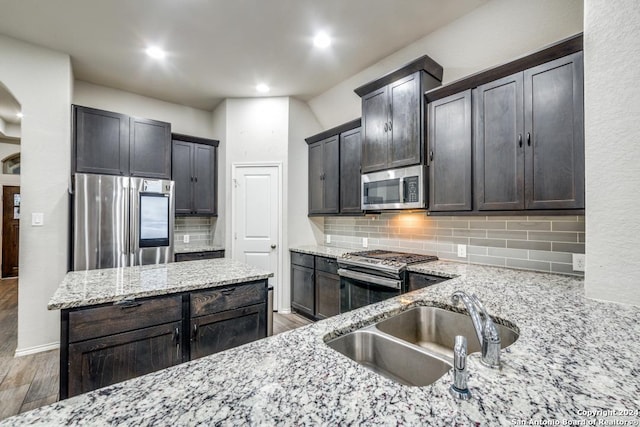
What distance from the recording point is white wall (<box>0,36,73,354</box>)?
283 centimetres

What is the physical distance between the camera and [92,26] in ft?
8.66

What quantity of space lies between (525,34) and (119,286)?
3.41 metres

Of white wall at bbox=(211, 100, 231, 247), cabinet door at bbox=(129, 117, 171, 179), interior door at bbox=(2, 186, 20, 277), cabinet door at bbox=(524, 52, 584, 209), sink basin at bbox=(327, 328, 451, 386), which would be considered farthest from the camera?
interior door at bbox=(2, 186, 20, 277)

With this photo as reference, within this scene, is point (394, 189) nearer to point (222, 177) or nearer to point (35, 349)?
point (222, 177)

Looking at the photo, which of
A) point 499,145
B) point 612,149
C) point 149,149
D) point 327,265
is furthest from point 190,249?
point 612,149

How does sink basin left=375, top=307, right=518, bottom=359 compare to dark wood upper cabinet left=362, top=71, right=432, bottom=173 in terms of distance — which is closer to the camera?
sink basin left=375, top=307, right=518, bottom=359

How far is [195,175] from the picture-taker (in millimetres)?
4242

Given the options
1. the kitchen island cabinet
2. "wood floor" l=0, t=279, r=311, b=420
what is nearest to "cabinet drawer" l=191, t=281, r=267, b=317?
the kitchen island cabinet

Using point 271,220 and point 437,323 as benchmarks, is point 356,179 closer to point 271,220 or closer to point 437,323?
point 271,220

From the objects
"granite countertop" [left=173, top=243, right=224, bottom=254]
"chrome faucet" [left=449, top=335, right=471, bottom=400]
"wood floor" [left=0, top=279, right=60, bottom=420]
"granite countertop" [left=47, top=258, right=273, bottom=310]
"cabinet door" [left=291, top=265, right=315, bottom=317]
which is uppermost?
"chrome faucet" [left=449, top=335, right=471, bottom=400]

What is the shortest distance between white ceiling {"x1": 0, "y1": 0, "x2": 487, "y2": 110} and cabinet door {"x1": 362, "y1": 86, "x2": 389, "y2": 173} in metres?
0.51

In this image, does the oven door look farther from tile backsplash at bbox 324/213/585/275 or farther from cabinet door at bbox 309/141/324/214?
cabinet door at bbox 309/141/324/214

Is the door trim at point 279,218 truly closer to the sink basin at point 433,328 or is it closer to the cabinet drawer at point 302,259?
the cabinet drawer at point 302,259

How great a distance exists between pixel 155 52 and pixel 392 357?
3.60 m
